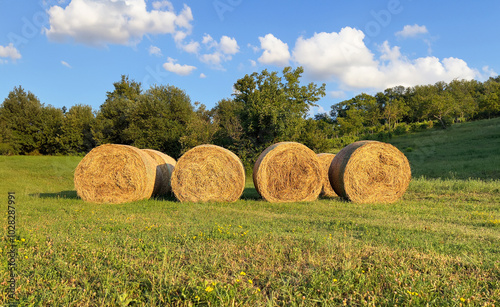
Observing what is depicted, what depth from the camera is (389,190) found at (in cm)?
1226

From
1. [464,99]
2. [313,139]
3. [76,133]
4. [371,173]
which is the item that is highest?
[464,99]

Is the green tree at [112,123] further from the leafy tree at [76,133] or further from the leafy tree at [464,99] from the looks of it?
the leafy tree at [464,99]

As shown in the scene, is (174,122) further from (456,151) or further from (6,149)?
(456,151)

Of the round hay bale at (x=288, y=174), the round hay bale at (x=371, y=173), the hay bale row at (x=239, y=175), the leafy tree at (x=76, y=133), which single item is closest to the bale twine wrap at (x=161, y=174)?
the hay bale row at (x=239, y=175)

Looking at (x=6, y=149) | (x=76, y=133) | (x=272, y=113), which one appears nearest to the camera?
(x=272, y=113)

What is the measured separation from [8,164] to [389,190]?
2777 centimetres

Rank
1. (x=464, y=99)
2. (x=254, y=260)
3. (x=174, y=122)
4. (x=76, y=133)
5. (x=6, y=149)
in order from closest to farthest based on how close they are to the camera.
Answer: (x=254, y=260) < (x=174, y=122) < (x=6, y=149) < (x=76, y=133) < (x=464, y=99)

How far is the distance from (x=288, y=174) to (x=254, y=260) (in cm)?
807

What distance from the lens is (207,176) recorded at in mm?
12094

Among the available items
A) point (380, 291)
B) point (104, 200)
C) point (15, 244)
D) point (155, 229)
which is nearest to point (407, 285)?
point (380, 291)

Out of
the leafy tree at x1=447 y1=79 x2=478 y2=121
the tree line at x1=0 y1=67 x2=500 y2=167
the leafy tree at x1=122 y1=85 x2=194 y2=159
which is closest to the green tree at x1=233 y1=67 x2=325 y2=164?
the tree line at x1=0 y1=67 x2=500 y2=167

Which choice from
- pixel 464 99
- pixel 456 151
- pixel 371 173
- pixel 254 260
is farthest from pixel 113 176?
pixel 464 99

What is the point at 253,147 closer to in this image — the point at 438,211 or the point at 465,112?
the point at 438,211

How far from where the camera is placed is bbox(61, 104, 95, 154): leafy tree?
1531 inches
